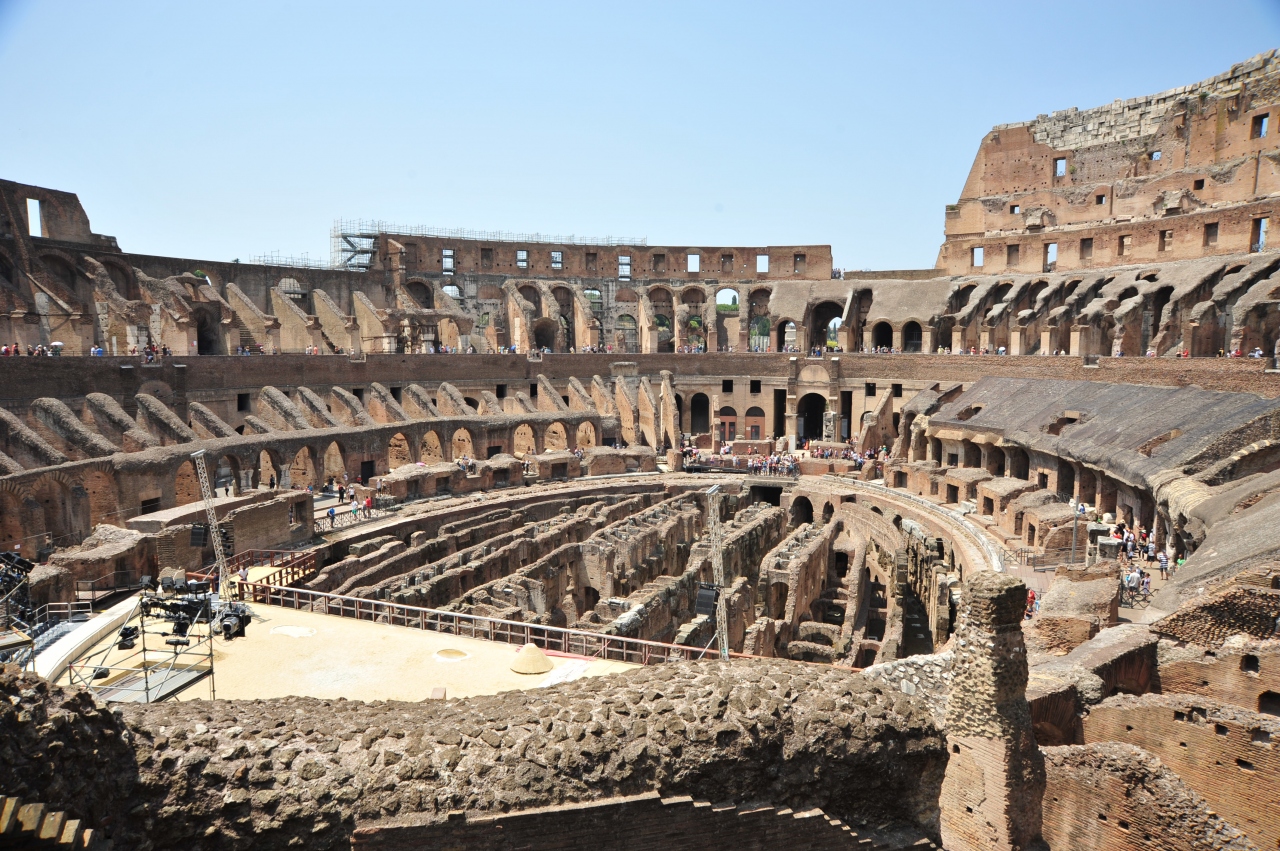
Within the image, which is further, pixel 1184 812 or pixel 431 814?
pixel 1184 812

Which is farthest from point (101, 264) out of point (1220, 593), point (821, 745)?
point (1220, 593)

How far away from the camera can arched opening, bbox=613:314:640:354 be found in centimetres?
5194

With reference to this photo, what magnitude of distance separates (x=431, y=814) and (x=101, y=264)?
1415 inches

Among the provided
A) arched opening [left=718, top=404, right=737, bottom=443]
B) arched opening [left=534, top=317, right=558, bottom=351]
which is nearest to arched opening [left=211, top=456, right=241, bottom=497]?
arched opening [left=534, top=317, right=558, bottom=351]

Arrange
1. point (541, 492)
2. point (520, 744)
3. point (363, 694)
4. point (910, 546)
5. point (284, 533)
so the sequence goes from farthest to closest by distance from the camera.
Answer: point (541, 492)
point (910, 546)
point (284, 533)
point (363, 694)
point (520, 744)

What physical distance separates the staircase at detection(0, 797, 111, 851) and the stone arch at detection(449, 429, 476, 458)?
30196 mm

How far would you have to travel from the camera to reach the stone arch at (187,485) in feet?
87.6

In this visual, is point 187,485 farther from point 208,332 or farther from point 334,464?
point 208,332

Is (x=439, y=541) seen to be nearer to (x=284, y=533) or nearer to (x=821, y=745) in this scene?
(x=284, y=533)

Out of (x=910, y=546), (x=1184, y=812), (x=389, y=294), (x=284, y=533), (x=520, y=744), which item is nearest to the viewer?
(x=520, y=744)

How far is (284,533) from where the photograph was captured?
23.0 m

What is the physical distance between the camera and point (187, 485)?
27156mm

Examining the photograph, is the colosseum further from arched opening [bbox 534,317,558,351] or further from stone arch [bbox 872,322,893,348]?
arched opening [bbox 534,317,558,351]

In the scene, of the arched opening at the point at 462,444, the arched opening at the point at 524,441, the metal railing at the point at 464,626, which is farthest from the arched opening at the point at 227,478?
the arched opening at the point at 524,441
